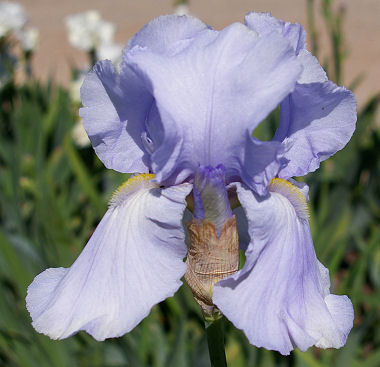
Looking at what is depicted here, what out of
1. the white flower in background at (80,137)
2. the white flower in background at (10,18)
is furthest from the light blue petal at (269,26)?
the white flower in background at (10,18)

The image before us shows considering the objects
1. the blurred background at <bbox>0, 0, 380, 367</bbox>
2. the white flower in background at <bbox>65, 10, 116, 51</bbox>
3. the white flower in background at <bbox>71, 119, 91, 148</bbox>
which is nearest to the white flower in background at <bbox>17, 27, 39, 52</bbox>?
the blurred background at <bbox>0, 0, 380, 367</bbox>

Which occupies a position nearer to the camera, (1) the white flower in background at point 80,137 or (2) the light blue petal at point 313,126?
(2) the light blue petal at point 313,126

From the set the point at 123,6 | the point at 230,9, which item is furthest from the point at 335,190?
the point at 123,6

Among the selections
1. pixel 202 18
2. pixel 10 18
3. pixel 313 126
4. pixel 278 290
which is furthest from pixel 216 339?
pixel 202 18

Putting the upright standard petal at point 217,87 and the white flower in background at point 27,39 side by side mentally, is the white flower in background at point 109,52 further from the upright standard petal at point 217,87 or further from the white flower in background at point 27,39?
the upright standard petal at point 217,87

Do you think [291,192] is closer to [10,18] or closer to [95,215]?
[95,215]

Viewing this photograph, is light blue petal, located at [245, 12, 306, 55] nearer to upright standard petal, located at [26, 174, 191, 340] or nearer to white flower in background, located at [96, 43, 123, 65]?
upright standard petal, located at [26, 174, 191, 340]

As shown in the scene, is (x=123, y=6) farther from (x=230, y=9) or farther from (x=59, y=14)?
(x=230, y=9)
